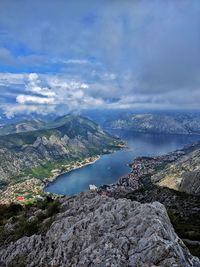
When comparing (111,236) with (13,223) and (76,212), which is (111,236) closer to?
(76,212)

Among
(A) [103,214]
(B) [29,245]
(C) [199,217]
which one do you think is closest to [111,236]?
(A) [103,214]

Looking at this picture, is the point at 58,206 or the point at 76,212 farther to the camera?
the point at 58,206

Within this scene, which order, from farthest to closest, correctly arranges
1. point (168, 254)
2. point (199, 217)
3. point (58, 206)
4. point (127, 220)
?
1. point (199, 217)
2. point (58, 206)
3. point (127, 220)
4. point (168, 254)

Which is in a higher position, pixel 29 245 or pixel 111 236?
pixel 111 236

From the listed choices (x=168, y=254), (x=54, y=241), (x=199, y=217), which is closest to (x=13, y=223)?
(x=54, y=241)

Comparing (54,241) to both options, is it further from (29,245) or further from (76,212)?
(76,212)

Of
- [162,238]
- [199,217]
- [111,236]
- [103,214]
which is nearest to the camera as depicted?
[162,238]

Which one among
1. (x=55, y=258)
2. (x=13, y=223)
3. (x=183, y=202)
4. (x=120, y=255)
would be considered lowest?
(x=183, y=202)
